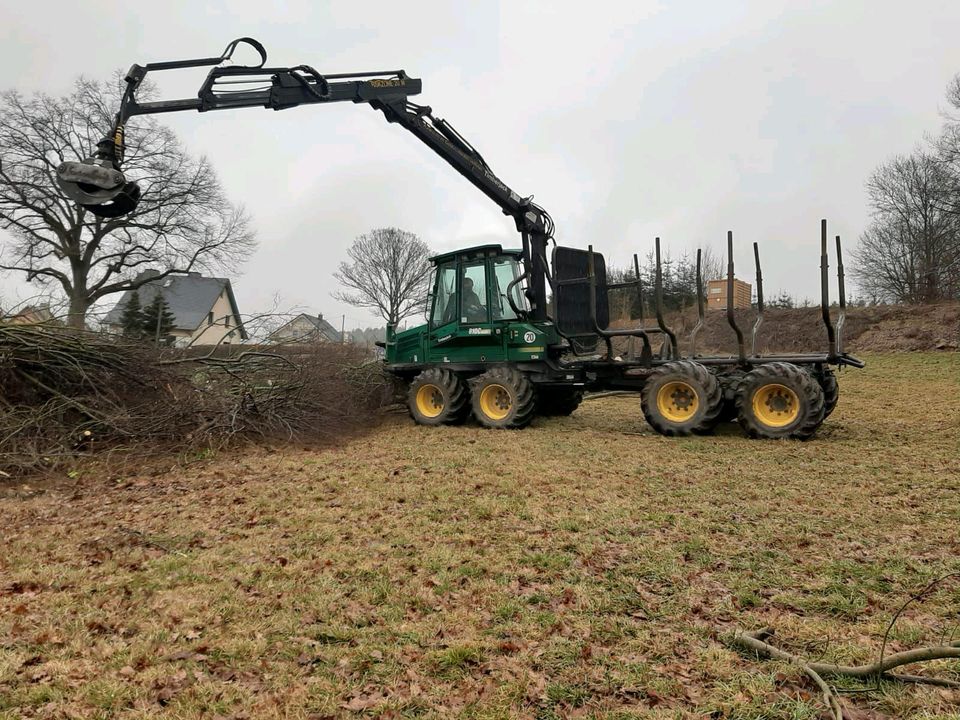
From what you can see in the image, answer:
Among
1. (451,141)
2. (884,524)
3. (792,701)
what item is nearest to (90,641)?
(792,701)

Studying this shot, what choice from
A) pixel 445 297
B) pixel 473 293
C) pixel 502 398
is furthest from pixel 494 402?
pixel 445 297

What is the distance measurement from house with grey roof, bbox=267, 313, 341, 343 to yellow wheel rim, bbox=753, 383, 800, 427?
281 inches

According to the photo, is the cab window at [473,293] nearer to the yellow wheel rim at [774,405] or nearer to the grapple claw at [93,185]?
the yellow wheel rim at [774,405]

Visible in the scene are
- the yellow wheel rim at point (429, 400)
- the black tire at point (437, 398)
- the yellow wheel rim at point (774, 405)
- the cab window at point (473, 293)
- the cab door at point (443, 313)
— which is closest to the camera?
the yellow wheel rim at point (774, 405)

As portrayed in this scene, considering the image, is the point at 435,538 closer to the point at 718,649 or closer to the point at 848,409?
the point at 718,649

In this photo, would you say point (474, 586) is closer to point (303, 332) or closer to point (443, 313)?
point (443, 313)

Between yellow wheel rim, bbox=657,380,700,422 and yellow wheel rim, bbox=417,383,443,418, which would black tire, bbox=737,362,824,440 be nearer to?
yellow wheel rim, bbox=657,380,700,422

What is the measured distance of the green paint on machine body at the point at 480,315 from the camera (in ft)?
32.5

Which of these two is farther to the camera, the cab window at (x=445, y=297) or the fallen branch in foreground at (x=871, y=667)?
the cab window at (x=445, y=297)

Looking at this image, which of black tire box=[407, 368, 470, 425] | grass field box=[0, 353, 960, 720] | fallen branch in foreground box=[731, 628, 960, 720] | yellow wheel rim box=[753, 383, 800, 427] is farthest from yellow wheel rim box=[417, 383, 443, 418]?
fallen branch in foreground box=[731, 628, 960, 720]

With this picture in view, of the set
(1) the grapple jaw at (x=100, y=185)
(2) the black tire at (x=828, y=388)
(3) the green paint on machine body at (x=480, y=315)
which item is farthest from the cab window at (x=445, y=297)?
(2) the black tire at (x=828, y=388)

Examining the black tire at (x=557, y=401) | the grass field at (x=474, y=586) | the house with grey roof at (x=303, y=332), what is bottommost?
the grass field at (x=474, y=586)

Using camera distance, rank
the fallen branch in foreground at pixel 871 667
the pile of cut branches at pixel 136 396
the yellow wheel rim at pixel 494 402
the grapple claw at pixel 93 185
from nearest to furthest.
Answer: the fallen branch in foreground at pixel 871 667, the pile of cut branches at pixel 136 396, the grapple claw at pixel 93 185, the yellow wheel rim at pixel 494 402

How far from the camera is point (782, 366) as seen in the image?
25.1ft
